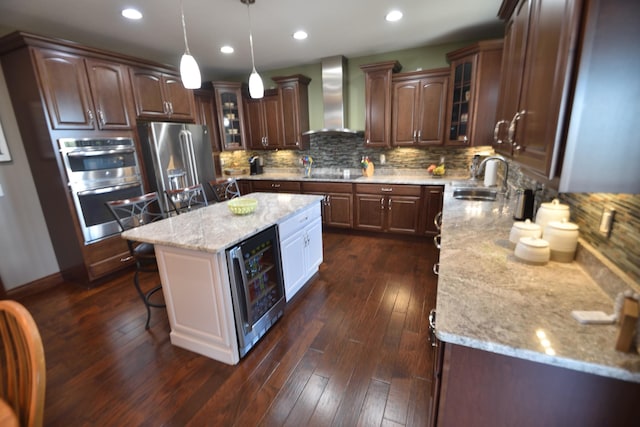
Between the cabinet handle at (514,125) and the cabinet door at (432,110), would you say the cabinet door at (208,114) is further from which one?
the cabinet handle at (514,125)

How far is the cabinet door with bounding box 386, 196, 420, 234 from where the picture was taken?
12.3ft

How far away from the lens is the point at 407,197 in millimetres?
3762

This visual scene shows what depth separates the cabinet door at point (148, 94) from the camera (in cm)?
325

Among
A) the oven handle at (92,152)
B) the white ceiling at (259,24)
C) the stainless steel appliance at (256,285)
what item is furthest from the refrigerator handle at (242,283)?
the oven handle at (92,152)

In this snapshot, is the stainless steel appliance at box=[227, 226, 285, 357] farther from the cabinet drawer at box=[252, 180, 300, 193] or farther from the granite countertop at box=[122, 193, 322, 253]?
the cabinet drawer at box=[252, 180, 300, 193]

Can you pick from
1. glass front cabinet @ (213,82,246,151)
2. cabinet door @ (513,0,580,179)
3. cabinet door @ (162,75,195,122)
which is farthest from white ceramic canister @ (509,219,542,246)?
glass front cabinet @ (213,82,246,151)

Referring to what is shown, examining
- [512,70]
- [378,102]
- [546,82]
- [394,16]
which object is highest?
[394,16]

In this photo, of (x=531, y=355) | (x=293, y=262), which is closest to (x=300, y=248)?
(x=293, y=262)

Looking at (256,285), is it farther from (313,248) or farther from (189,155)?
(189,155)

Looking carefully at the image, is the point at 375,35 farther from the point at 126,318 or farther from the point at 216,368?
the point at 126,318

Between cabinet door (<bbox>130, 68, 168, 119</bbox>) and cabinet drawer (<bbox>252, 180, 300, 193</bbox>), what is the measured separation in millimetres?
1668

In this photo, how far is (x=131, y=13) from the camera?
2.52 m

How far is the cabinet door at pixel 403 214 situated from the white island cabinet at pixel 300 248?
1.37 meters

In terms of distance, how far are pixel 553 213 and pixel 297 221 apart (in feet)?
5.73
